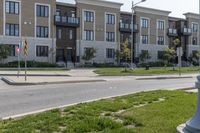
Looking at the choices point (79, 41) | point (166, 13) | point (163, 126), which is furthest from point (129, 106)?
point (166, 13)

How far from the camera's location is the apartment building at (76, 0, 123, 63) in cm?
5375

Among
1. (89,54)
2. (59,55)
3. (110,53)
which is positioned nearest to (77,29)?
(89,54)

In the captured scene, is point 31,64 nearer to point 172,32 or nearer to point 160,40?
point 160,40

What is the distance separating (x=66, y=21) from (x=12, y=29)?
8841mm

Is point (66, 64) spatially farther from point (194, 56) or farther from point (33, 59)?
point (194, 56)

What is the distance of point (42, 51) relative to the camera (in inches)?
1965

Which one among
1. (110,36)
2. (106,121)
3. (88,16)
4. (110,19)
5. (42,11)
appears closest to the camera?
(106,121)

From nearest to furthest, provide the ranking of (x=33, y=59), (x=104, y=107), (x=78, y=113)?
1. (x=78, y=113)
2. (x=104, y=107)
3. (x=33, y=59)

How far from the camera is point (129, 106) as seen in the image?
10.2 metres

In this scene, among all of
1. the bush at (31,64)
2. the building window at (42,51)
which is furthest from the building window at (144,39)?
the bush at (31,64)

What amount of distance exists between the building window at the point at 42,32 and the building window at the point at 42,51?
1.75 metres

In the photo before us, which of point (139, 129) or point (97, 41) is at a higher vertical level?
point (97, 41)

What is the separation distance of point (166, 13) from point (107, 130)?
62657 mm

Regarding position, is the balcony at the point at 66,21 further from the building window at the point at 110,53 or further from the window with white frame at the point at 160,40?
the window with white frame at the point at 160,40
